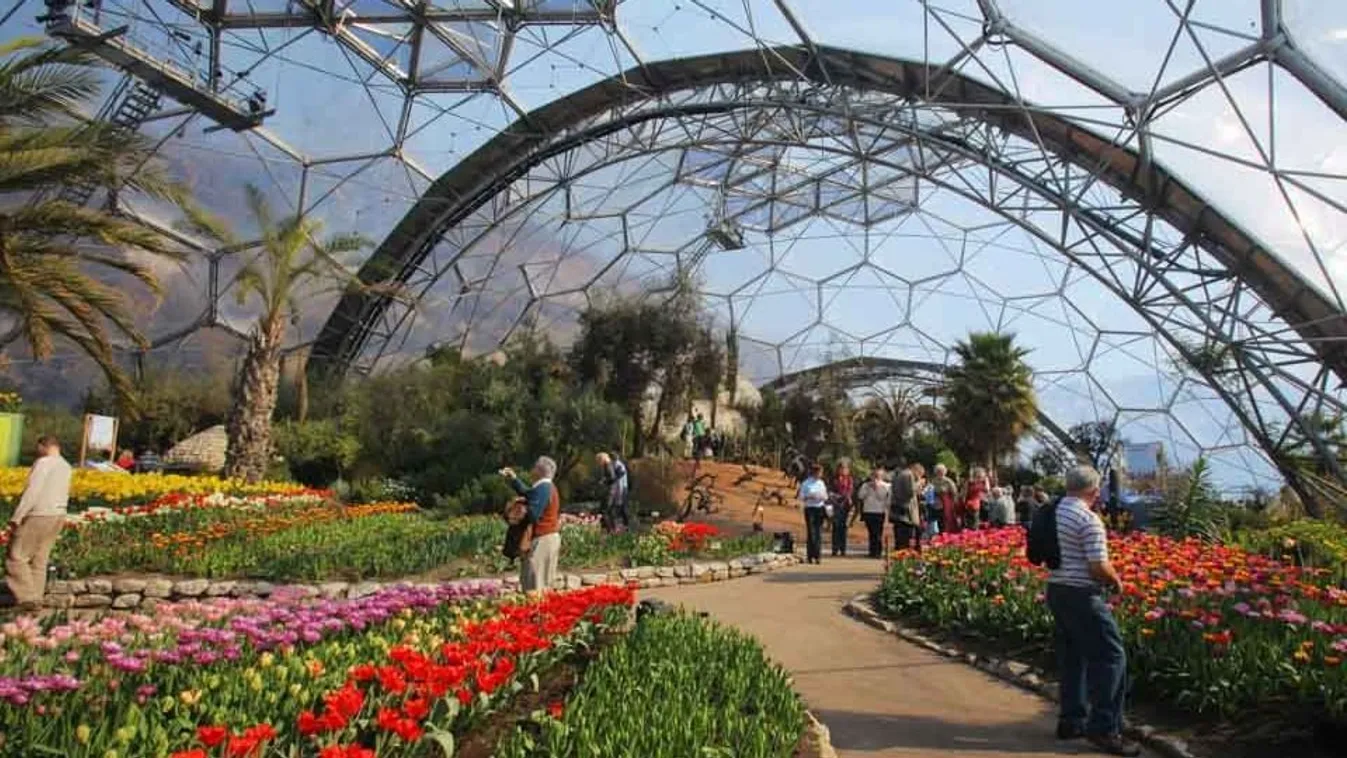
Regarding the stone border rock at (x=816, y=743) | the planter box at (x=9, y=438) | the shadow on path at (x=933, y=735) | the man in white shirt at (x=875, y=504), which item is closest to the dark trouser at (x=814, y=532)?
the man in white shirt at (x=875, y=504)

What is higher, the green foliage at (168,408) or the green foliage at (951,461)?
the green foliage at (168,408)

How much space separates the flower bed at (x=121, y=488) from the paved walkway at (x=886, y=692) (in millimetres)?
9670

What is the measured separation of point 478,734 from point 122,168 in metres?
9.24

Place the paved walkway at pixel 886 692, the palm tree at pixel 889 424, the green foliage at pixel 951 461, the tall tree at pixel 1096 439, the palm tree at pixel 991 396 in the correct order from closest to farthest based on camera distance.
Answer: the paved walkway at pixel 886 692
the palm tree at pixel 991 396
the green foliage at pixel 951 461
the palm tree at pixel 889 424
the tall tree at pixel 1096 439

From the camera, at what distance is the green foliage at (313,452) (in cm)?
2410

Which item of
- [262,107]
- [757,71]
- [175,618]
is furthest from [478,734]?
[262,107]

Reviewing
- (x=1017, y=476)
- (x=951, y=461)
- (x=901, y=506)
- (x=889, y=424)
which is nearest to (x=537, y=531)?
(x=901, y=506)

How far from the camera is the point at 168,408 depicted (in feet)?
94.3

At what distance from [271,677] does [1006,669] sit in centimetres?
475

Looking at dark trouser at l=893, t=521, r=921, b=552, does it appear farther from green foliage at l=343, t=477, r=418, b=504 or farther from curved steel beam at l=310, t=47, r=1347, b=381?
green foliage at l=343, t=477, r=418, b=504

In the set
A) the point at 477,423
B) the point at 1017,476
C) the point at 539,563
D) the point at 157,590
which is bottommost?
the point at 157,590

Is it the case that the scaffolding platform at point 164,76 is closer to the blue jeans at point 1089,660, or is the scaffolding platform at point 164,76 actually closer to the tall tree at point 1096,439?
the blue jeans at point 1089,660

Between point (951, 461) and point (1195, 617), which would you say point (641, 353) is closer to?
point (951, 461)

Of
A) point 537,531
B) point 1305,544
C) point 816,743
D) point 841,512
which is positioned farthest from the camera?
point 841,512
